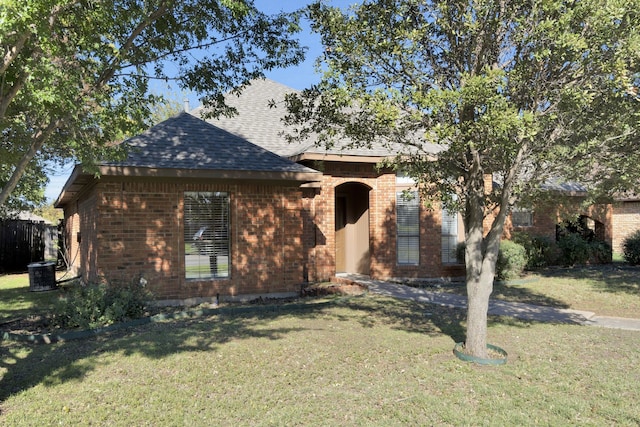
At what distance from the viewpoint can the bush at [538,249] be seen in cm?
1516

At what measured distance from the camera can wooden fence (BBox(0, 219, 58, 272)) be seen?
724 inches

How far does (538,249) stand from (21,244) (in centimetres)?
2058

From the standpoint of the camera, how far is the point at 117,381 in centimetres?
507

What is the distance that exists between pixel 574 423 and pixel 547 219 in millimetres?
13995

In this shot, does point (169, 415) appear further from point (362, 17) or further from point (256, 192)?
point (256, 192)

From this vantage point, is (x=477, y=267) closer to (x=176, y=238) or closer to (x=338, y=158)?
(x=176, y=238)

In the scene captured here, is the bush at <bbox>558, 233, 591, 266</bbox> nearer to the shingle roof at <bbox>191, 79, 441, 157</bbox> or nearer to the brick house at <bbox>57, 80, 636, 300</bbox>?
the brick house at <bbox>57, 80, 636, 300</bbox>

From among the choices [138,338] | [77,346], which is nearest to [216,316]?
[138,338]

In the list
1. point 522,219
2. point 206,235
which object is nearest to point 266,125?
point 206,235

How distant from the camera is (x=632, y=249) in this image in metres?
17.9

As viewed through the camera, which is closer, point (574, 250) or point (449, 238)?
point (449, 238)

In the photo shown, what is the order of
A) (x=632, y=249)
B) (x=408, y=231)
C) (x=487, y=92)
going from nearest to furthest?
1. (x=487, y=92)
2. (x=408, y=231)
3. (x=632, y=249)

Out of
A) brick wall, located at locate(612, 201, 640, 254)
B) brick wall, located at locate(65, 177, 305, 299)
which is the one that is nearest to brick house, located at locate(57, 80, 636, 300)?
brick wall, located at locate(65, 177, 305, 299)

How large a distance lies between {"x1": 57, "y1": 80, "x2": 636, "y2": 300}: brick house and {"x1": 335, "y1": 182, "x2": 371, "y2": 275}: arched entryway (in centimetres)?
12
